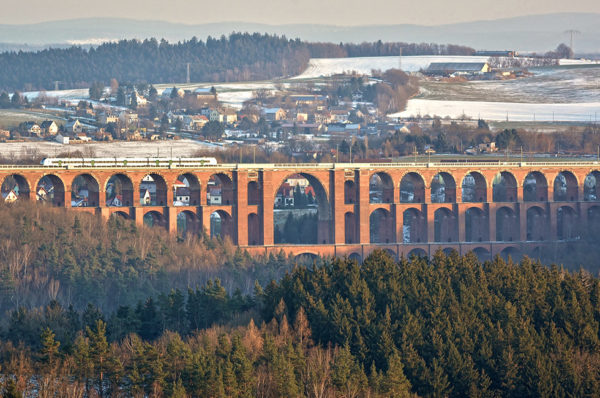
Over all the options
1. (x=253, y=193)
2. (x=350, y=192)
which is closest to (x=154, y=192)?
(x=253, y=193)

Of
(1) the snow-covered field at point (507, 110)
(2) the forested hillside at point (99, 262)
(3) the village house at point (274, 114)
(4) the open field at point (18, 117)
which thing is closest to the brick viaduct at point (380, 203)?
(2) the forested hillside at point (99, 262)

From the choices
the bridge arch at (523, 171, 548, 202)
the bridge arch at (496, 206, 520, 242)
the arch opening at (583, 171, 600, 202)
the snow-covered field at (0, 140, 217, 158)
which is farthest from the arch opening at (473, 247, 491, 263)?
the snow-covered field at (0, 140, 217, 158)

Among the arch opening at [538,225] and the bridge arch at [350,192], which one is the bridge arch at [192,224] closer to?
the bridge arch at [350,192]

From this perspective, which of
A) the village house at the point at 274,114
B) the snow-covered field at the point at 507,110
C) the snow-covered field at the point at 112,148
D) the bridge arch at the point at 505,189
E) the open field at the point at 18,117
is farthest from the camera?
the village house at the point at 274,114

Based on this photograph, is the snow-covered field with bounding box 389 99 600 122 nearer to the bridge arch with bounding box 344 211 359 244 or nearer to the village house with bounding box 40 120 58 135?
the village house with bounding box 40 120 58 135

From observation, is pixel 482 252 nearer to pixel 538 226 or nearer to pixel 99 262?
pixel 538 226
